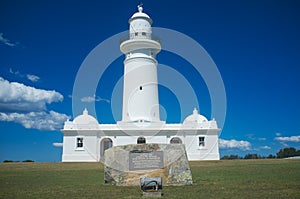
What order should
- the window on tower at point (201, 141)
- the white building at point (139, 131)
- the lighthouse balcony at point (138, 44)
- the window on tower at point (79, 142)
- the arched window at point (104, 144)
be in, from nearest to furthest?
the white building at point (139, 131), the window on tower at point (79, 142), the window on tower at point (201, 141), the arched window at point (104, 144), the lighthouse balcony at point (138, 44)

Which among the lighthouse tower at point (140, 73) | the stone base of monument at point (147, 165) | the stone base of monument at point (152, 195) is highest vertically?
the lighthouse tower at point (140, 73)

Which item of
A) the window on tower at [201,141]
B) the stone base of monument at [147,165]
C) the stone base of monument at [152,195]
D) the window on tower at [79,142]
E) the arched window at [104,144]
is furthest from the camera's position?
the arched window at [104,144]

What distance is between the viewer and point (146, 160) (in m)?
11.9

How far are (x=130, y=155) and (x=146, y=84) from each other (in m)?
20.9

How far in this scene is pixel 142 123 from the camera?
99.7 feet

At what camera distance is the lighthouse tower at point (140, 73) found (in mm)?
31719

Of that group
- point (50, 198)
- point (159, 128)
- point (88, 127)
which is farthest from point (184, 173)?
point (88, 127)

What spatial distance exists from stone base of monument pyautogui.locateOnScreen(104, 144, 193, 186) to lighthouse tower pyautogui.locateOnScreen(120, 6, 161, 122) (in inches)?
729

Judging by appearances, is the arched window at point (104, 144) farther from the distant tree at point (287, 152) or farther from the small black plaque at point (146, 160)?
the distant tree at point (287, 152)

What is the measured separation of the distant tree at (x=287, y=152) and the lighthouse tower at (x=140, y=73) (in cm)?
1877

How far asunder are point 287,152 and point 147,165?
33.5 meters

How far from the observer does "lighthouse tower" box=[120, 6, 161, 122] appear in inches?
1249

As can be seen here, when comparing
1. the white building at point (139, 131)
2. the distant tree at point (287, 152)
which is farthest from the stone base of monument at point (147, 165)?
the distant tree at point (287, 152)

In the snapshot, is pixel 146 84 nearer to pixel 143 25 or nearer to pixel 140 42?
pixel 140 42
